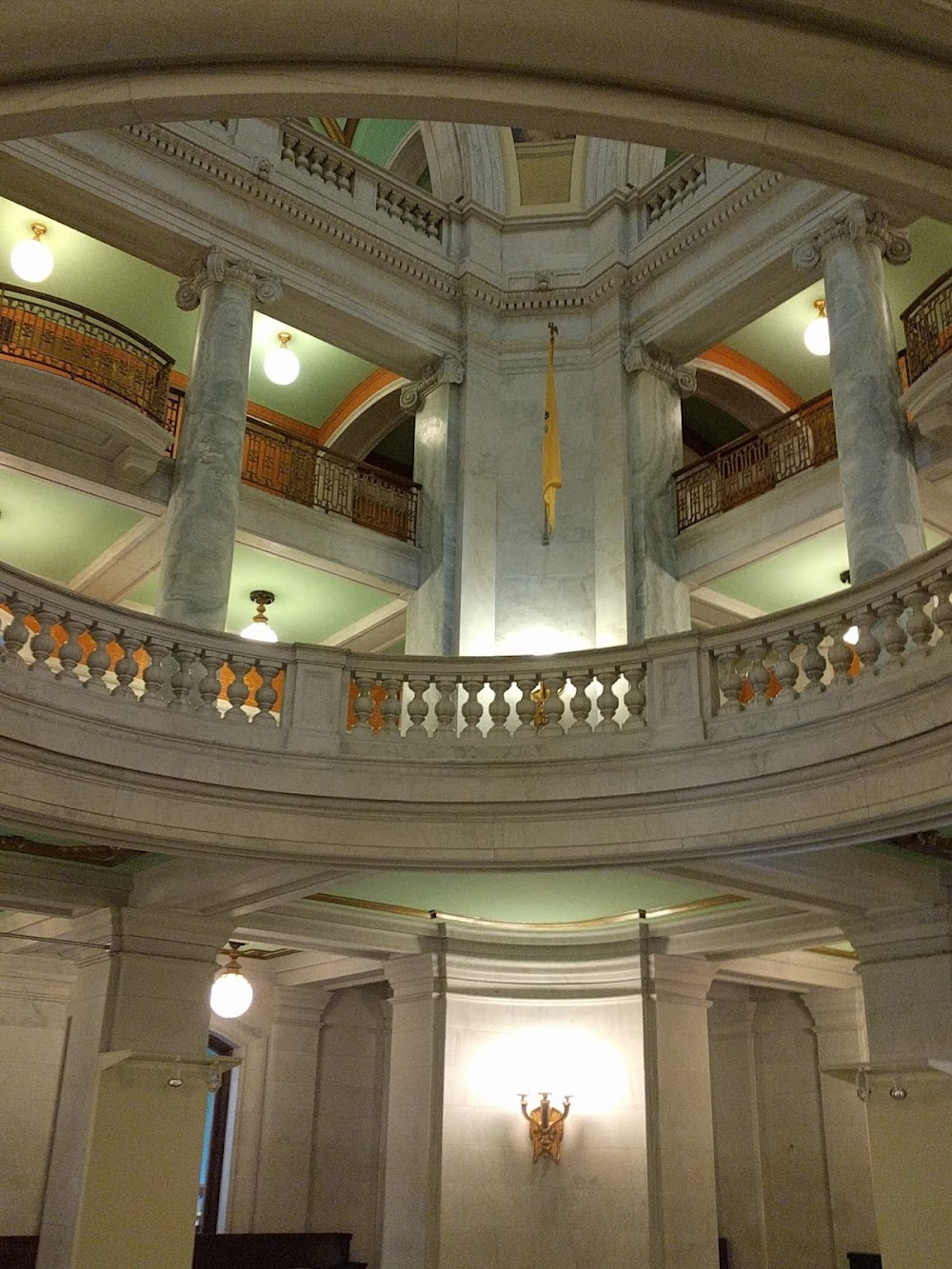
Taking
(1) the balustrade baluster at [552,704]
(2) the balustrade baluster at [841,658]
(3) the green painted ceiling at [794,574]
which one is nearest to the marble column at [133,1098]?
(1) the balustrade baluster at [552,704]

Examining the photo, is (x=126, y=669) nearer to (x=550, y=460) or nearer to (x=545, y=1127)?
(x=550, y=460)

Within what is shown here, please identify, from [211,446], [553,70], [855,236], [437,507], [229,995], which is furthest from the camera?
[437,507]

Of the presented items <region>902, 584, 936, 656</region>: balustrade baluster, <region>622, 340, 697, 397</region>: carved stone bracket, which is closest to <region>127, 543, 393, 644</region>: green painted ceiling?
<region>622, 340, 697, 397</region>: carved stone bracket

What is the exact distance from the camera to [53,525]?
13.5m

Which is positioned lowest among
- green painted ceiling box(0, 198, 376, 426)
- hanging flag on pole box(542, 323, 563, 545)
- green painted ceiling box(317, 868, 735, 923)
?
green painted ceiling box(317, 868, 735, 923)

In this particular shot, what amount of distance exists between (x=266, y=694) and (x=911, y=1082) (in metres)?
5.12

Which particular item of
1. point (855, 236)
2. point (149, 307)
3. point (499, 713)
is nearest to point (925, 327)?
point (855, 236)

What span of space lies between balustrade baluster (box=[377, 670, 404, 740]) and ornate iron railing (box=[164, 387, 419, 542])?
5.37 metres

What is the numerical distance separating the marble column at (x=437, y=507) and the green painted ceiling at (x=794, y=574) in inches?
123

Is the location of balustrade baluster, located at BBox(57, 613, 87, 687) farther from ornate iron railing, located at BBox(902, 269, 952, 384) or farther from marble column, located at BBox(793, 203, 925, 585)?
ornate iron railing, located at BBox(902, 269, 952, 384)

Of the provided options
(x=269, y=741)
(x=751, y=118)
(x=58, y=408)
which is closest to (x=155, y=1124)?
(x=269, y=741)

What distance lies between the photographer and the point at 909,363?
1196cm

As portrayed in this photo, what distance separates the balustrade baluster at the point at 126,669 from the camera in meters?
8.03

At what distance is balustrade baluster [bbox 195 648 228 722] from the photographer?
8.34 metres
